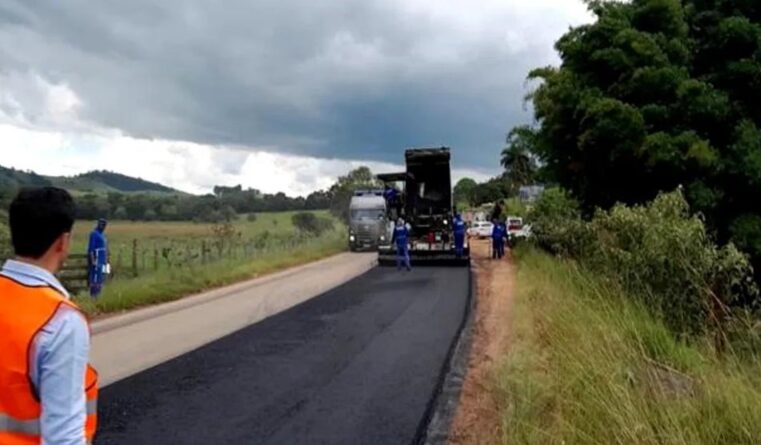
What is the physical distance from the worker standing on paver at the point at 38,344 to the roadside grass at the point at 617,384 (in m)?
3.59

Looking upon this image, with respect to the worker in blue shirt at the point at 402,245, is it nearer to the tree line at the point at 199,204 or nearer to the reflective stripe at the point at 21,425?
the tree line at the point at 199,204

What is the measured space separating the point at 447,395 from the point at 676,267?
4323mm

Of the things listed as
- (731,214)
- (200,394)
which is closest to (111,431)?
(200,394)

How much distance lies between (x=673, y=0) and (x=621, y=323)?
40.4 feet

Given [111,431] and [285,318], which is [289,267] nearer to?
[285,318]

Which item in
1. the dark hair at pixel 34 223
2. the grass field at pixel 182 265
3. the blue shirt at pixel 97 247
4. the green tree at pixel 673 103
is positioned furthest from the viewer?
the grass field at pixel 182 265

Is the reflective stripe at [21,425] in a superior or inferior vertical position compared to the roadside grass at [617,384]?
superior

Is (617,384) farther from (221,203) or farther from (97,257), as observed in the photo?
(221,203)

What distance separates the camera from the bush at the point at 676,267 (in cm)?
1034

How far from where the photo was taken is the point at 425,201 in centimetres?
3081

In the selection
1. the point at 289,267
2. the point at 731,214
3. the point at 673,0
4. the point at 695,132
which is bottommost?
the point at 289,267

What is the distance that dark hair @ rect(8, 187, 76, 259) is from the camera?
2537 millimetres

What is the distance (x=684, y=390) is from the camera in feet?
19.9

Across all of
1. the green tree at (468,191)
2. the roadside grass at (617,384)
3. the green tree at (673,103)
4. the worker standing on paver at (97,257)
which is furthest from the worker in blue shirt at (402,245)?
the green tree at (468,191)
